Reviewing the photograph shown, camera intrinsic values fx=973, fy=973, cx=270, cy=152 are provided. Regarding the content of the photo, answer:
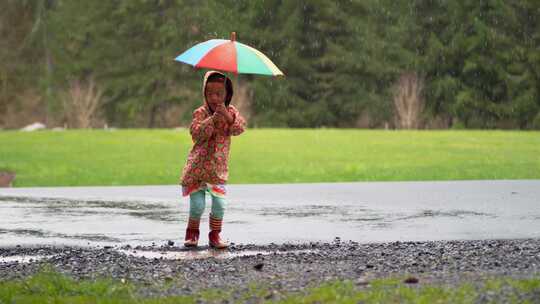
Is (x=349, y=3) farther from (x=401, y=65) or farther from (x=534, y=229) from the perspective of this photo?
(x=534, y=229)

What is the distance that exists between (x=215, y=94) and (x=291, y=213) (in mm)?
4429

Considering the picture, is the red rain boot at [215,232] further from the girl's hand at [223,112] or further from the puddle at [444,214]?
the puddle at [444,214]

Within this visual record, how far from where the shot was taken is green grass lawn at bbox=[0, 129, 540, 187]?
22.4 metres

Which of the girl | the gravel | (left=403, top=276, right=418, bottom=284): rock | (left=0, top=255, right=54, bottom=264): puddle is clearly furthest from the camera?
the girl

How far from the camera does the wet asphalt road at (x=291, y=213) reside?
10.5m

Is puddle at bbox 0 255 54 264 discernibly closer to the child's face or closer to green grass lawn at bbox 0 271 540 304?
green grass lawn at bbox 0 271 540 304

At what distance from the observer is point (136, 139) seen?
30359mm

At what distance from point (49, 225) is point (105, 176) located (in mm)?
10697

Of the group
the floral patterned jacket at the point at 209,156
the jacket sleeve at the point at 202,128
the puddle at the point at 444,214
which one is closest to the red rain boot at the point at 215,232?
the floral patterned jacket at the point at 209,156

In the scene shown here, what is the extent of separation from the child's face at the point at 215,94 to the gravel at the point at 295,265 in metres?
1.39

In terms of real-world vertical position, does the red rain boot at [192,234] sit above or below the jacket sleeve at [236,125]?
below

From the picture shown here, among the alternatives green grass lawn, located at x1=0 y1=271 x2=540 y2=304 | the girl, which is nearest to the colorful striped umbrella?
the girl

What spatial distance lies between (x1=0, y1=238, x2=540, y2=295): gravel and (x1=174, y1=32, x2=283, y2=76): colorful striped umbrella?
1662mm

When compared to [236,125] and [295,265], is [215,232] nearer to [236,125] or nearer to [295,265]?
[236,125]
